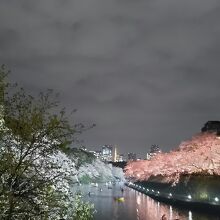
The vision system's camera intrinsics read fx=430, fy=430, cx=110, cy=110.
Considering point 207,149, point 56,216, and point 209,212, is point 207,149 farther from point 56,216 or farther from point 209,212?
point 56,216

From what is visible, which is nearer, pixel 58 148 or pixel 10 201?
pixel 10 201

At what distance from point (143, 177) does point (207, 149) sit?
9651cm

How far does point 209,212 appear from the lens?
65.7 metres

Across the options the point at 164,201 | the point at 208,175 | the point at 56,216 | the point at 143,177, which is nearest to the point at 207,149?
the point at 208,175

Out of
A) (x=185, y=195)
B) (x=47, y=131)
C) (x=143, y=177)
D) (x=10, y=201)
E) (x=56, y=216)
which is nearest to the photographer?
(x=10, y=201)

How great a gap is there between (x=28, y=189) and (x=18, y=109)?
296cm

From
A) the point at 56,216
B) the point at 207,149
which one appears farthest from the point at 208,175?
the point at 56,216

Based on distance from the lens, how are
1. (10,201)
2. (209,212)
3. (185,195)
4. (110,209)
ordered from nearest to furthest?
(10,201)
(209,212)
(185,195)
(110,209)

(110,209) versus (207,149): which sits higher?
(207,149)

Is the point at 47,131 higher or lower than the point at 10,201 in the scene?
higher

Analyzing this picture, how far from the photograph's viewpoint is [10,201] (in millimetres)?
14328

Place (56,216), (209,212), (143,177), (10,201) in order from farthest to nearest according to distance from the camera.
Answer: (143,177)
(209,212)
(56,216)
(10,201)

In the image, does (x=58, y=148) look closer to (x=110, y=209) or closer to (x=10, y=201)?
(x=10, y=201)

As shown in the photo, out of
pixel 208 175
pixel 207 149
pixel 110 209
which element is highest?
pixel 207 149
